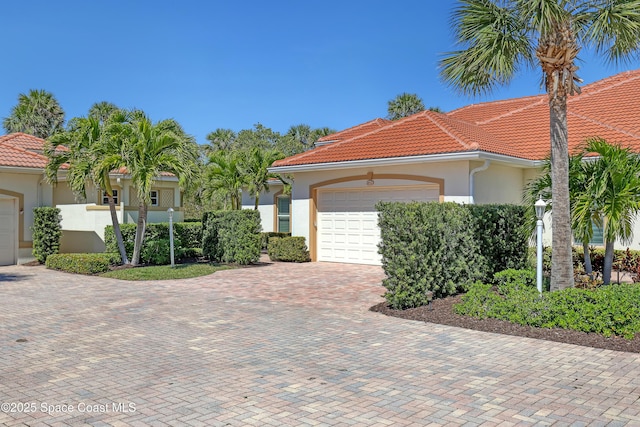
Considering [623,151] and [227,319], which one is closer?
[227,319]

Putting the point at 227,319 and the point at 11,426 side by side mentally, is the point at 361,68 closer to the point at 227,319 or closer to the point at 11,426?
the point at 227,319

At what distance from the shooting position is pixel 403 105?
35562mm

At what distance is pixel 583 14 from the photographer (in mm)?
9109

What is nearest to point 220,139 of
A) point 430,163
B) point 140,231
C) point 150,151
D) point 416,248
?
point 140,231

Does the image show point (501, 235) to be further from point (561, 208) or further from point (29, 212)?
point (29, 212)

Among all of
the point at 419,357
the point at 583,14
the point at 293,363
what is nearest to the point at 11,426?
the point at 293,363

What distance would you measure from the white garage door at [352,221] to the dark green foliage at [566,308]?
7391 mm

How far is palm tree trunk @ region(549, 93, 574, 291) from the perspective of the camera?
29.5ft

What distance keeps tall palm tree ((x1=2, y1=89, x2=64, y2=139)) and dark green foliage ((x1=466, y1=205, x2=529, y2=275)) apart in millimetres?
27333

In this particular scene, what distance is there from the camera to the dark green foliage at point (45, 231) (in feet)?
60.3

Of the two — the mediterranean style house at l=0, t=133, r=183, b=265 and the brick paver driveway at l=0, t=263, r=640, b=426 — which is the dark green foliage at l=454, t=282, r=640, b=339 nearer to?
the brick paver driveway at l=0, t=263, r=640, b=426

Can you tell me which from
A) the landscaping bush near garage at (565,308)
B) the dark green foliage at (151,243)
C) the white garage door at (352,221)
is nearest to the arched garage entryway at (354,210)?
the white garage door at (352,221)

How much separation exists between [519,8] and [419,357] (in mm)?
6073

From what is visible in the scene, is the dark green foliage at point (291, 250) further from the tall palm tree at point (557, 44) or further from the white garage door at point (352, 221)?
the tall palm tree at point (557, 44)
